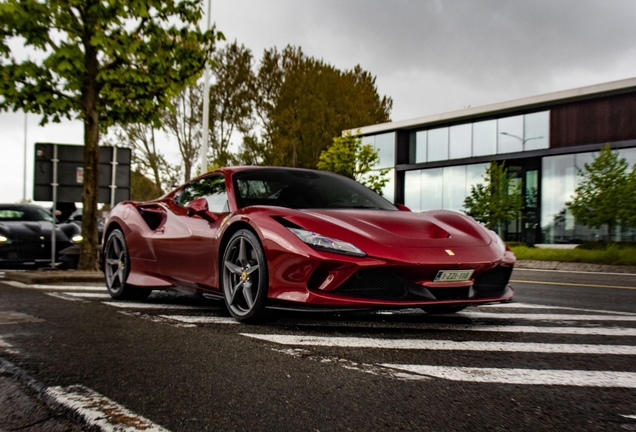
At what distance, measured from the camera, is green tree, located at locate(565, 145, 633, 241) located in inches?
868

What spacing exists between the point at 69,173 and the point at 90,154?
2.15ft

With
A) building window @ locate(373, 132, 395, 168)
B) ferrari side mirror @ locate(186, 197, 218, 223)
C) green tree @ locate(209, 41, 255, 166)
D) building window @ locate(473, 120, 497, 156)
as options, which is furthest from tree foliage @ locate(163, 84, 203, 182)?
ferrari side mirror @ locate(186, 197, 218, 223)

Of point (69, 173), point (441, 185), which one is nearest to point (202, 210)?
point (69, 173)

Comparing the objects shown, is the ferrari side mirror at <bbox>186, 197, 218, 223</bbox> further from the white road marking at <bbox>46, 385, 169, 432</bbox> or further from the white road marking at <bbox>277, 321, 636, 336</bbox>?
the white road marking at <bbox>46, 385, 169, 432</bbox>

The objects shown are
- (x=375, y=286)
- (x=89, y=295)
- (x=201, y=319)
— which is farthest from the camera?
(x=89, y=295)

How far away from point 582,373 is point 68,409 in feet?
7.63

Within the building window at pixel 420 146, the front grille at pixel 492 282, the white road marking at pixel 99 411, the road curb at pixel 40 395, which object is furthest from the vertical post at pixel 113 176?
the building window at pixel 420 146

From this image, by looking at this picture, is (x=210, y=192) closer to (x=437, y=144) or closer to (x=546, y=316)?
(x=546, y=316)

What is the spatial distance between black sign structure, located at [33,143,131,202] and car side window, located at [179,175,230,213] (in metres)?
5.43

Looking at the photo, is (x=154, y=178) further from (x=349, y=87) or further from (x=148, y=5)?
(x=148, y=5)

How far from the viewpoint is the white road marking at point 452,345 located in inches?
154

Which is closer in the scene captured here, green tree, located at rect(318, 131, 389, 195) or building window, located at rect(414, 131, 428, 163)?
green tree, located at rect(318, 131, 389, 195)

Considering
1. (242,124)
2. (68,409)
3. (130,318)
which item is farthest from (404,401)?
(242,124)

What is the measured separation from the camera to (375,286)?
446cm
